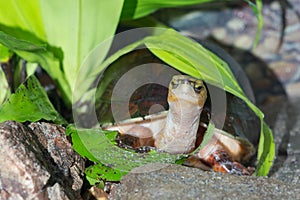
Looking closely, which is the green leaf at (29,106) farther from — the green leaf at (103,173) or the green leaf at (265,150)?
Result: the green leaf at (265,150)

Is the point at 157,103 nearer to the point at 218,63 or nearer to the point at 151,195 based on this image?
the point at 218,63

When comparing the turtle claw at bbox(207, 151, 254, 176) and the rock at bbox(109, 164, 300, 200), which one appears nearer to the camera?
the rock at bbox(109, 164, 300, 200)

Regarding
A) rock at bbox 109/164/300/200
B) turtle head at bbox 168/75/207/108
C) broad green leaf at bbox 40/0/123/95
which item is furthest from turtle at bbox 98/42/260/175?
rock at bbox 109/164/300/200

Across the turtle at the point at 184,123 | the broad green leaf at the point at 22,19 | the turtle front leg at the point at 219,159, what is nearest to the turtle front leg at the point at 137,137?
the turtle at the point at 184,123

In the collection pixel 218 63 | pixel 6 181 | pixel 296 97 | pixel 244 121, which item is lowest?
pixel 296 97

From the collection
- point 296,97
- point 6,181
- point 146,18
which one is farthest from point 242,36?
point 6,181

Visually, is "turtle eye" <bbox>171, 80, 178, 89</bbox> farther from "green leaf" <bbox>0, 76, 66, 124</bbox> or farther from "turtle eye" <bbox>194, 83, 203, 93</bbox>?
"green leaf" <bbox>0, 76, 66, 124</bbox>
